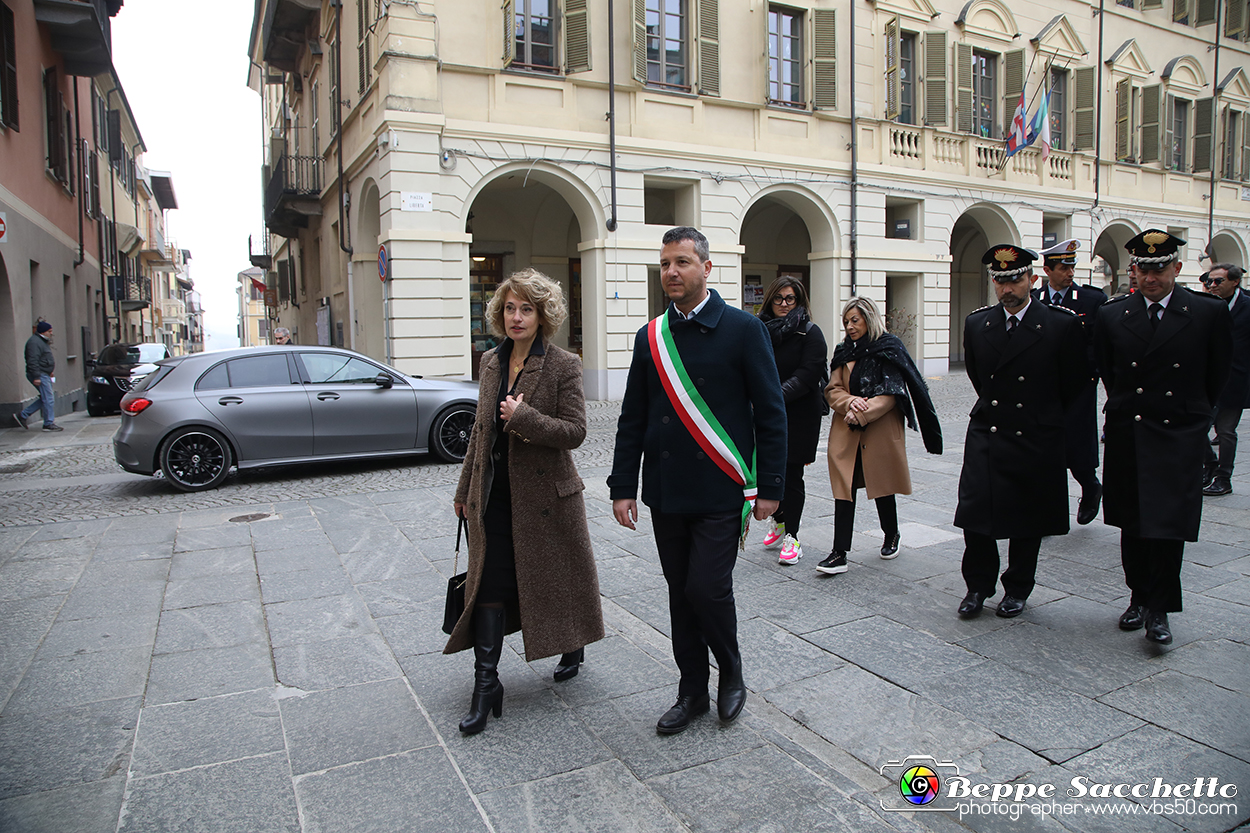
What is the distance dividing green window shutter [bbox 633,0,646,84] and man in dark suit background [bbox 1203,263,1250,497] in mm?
11309

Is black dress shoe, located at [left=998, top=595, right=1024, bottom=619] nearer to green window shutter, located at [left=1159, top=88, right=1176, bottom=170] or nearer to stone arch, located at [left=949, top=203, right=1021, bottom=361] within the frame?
stone arch, located at [left=949, top=203, right=1021, bottom=361]

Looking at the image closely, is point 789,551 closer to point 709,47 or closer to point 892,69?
point 709,47

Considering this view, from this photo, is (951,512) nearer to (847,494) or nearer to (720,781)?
(847,494)

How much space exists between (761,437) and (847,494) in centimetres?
231

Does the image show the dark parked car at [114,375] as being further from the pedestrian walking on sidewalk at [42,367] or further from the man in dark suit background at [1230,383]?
the man in dark suit background at [1230,383]

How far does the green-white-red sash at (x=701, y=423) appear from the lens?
10.4 feet

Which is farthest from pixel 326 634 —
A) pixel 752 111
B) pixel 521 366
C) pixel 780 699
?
pixel 752 111

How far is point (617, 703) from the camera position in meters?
3.48

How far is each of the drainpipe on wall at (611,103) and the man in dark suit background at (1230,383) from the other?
35.3 ft

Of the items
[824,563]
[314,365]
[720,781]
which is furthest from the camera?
[314,365]

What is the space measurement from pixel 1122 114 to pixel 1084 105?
5.95 feet

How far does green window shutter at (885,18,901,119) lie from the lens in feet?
62.1

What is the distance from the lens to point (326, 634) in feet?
14.4

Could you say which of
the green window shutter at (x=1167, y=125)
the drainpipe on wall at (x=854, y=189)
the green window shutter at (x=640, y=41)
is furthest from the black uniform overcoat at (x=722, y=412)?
the green window shutter at (x=1167, y=125)
